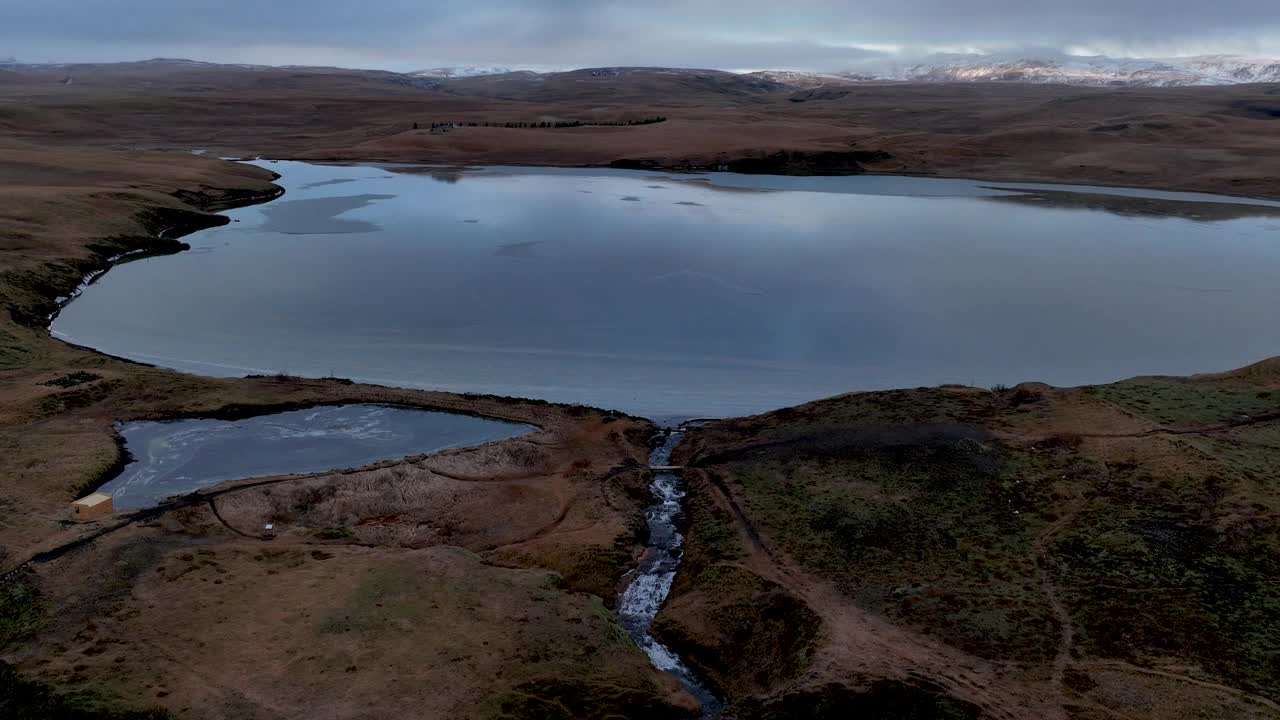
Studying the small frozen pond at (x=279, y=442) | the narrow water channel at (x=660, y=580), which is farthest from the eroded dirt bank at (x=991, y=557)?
the small frozen pond at (x=279, y=442)

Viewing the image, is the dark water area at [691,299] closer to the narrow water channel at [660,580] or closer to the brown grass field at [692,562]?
the brown grass field at [692,562]

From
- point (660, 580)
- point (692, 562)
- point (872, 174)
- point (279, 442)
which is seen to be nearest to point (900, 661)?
point (692, 562)

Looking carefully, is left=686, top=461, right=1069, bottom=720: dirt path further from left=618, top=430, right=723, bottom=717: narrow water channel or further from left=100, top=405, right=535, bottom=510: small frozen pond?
left=100, top=405, right=535, bottom=510: small frozen pond

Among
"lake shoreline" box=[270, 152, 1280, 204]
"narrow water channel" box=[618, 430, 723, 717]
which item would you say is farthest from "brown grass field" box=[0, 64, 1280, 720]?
"lake shoreline" box=[270, 152, 1280, 204]

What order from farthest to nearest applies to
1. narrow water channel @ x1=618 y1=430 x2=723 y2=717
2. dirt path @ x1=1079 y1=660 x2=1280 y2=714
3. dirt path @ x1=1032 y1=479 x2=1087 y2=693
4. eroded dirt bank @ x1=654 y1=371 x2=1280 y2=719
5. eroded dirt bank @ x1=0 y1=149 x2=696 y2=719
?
narrow water channel @ x1=618 y1=430 x2=723 y2=717, dirt path @ x1=1032 y1=479 x2=1087 y2=693, eroded dirt bank @ x1=654 y1=371 x2=1280 y2=719, eroded dirt bank @ x1=0 y1=149 x2=696 y2=719, dirt path @ x1=1079 y1=660 x2=1280 y2=714

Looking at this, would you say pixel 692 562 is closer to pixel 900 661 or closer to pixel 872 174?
pixel 900 661

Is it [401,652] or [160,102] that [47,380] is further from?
[160,102]

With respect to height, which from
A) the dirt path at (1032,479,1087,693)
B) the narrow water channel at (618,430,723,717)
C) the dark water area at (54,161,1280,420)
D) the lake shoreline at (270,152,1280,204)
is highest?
the lake shoreline at (270,152,1280,204)
